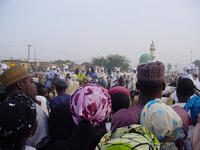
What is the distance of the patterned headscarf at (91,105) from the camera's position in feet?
5.93

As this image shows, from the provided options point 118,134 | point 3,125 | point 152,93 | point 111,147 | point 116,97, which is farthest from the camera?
point 116,97

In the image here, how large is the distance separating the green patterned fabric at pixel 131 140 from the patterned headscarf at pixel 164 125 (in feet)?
1.26

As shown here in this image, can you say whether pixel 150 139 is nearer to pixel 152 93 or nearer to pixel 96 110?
pixel 96 110

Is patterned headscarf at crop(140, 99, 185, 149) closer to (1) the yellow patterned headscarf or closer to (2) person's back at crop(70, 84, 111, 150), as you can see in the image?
(2) person's back at crop(70, 84, 111, 150)

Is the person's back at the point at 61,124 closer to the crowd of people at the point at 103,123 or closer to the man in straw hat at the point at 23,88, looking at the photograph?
the crowd of people at the point at 103,123

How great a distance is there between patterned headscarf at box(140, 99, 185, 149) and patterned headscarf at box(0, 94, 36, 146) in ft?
3.01

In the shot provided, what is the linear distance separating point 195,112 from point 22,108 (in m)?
1.63

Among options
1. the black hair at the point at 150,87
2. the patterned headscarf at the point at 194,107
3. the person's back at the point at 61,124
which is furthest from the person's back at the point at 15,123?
the patterned headscarf at the point at 194,107

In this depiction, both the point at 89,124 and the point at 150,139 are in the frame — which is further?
the point at 89,124

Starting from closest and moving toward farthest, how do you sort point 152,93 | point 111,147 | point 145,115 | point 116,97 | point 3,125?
point 111,147 → point 3,125 → point 145,115 → point 152,93 → point 116,97

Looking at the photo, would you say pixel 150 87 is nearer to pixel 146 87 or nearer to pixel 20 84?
pixel 146 87

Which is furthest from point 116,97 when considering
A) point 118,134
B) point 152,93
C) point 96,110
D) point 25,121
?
point 118,134

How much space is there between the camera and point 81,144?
5.68 feet

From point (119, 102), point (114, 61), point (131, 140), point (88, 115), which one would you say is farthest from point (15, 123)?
point (114, 61)
